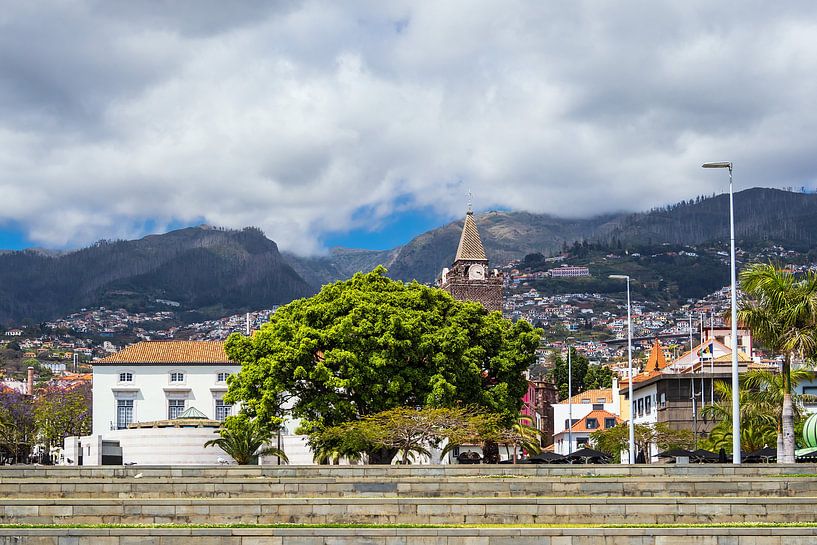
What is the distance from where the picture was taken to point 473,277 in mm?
163375

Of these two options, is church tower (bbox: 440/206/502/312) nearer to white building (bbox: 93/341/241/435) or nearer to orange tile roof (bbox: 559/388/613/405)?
orange tile roof (bbox: 559/388/613/405)

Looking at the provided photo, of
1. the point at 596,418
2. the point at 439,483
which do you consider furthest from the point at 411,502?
the point at 596,418

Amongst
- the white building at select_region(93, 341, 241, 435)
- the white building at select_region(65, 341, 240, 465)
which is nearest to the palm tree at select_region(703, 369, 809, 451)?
the white building at select_region(65, 341, 240, 465)

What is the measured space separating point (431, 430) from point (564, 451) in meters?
67.9

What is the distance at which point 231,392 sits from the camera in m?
59.3

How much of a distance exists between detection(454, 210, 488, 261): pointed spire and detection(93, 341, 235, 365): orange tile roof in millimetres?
74833

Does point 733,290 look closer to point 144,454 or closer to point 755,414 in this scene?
point 755,414

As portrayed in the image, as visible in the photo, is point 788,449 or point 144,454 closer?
point 788,449

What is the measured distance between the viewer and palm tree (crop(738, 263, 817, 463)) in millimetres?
40188

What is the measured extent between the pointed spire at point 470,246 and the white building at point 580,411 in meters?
33.6

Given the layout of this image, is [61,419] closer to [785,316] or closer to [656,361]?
[656,361]

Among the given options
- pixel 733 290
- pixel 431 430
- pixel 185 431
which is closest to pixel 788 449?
pixel 733 290

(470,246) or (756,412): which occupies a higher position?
(470,246)

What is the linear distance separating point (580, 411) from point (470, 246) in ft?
145
